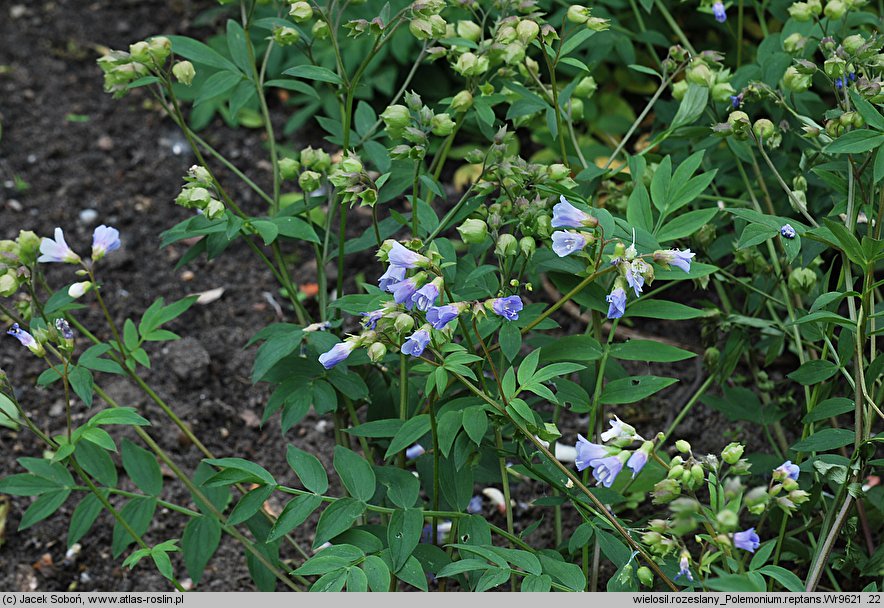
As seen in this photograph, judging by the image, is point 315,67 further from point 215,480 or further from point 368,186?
point 215,480

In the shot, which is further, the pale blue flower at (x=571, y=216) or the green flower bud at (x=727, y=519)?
the pale blue flower at (x=571, y=216)

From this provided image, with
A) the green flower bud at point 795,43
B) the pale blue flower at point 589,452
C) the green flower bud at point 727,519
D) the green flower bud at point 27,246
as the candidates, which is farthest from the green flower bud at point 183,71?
the green flower bud at point 727,519

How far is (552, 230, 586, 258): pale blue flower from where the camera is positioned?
147cm

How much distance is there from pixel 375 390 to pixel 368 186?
0.46 m

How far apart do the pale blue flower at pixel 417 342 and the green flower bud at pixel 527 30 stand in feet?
1.90

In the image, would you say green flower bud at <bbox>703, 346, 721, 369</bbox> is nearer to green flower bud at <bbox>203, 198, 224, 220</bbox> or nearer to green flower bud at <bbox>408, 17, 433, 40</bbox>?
green flower bud at <bbox>408, 17, 433, 40</bbox>

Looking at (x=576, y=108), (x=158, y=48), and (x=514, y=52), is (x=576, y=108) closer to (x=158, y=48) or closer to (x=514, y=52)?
(x=514, y=52)

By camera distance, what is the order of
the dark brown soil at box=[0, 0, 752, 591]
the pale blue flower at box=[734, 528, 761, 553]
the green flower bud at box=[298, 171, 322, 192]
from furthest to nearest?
the dark brown soil at box=[0, 0, 752, 591], the green flower bud at box=[298, 171, 322, 192], the pale blue flower at box=[734, 528, 761, 553]

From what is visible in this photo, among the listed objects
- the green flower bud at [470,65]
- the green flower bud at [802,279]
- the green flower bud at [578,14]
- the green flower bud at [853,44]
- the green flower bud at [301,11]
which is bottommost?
the green flower bud at [802,279]

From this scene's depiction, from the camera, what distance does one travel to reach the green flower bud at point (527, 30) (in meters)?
1.64

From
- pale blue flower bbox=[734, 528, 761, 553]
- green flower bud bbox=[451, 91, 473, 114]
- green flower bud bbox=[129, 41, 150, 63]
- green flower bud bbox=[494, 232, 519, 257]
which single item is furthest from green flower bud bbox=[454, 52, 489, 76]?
pale blue flower bbox=[734, 528, 761, 553]

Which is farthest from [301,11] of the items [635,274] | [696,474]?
[696,474]

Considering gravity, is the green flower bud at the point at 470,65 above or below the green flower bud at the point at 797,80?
above

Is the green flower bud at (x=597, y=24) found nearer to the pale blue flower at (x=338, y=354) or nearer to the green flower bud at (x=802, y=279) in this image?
the green flower bud at (x=802, y=279)
